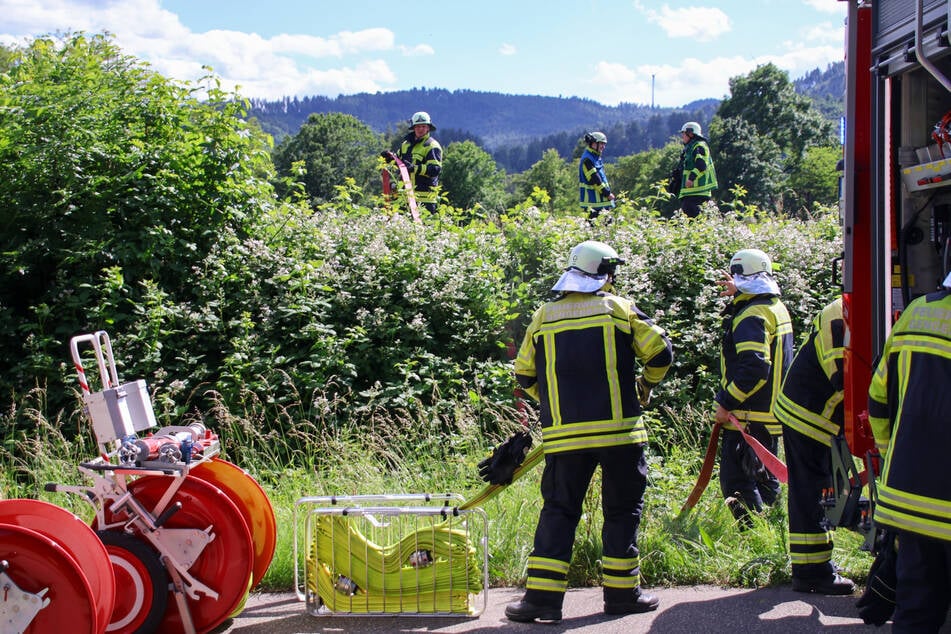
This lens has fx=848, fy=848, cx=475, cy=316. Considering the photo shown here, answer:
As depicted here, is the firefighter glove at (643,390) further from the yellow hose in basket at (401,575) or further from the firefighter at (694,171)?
the firefighter at (694,171)

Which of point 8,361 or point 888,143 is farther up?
point 888,143

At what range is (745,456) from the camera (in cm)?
578

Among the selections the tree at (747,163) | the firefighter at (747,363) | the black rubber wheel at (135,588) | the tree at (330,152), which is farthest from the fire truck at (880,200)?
the tree at (330,152)

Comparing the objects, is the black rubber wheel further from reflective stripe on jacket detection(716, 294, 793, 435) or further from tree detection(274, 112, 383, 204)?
tree detection(274, 112, 383, 204)

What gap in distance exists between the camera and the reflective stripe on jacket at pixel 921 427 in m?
3.10

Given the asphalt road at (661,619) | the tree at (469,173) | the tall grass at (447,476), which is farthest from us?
the tree at (469,173)

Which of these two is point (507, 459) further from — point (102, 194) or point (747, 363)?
point (102, 194)

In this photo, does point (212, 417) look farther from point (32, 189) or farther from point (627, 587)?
point (627, 587)

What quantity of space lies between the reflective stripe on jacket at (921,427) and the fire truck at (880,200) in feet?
2.91

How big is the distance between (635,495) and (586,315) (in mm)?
991

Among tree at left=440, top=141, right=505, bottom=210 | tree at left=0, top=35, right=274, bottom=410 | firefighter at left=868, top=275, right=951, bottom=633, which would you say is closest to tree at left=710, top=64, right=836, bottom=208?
tree at left=440, top=141, right=505, bottom=210

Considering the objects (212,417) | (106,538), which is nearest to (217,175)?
(212,417)

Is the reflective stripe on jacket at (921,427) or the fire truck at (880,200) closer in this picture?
the reflective stripe on jacket at (921,427)

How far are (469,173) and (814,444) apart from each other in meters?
61.5
